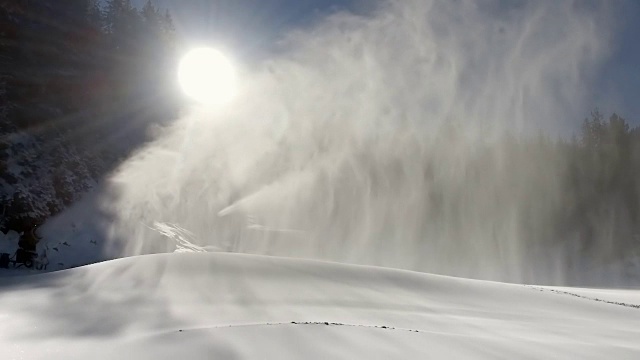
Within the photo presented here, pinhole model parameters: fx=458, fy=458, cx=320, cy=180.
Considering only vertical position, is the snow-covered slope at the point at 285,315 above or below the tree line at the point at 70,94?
below

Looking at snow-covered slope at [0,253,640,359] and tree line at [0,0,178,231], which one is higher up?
tree line at [0,0,178,231]

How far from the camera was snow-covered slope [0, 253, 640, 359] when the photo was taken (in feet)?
13.2

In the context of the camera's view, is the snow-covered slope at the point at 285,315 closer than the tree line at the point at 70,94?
Yes

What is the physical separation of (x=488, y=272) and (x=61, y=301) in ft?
89.4

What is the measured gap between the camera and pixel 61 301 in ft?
18.8

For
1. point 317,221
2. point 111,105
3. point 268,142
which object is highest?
point 111,105

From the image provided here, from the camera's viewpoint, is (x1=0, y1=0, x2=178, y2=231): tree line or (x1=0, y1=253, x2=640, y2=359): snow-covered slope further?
(x1=0, y1=0, x2=178, y2=231): tree line

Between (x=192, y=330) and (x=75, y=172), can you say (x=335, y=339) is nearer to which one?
(x=192, y=330)

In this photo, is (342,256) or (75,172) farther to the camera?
(342,256)

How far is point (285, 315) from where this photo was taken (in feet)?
17.6

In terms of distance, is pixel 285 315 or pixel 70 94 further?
pixel 70 94

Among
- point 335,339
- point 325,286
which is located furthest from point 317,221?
point 335,339

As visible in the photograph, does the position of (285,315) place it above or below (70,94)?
below

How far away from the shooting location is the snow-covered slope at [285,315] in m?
4.02
